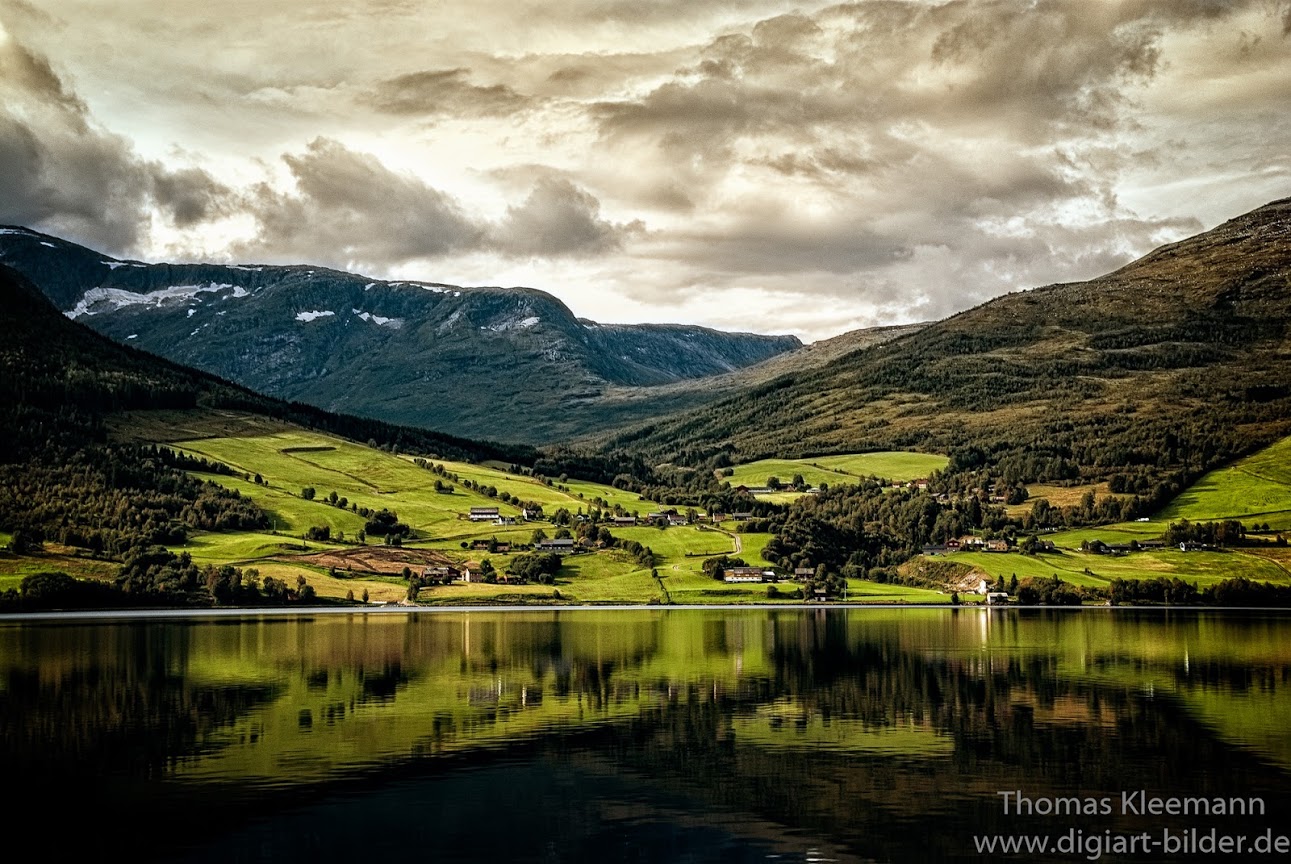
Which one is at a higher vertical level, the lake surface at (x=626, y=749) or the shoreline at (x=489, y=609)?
the lake surface at (x=626, y=749)

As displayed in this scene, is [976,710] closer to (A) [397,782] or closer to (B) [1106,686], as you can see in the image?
(B) [1106,686]

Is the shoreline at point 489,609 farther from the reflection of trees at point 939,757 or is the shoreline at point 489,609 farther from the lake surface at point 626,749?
the reflection of trees at point 939,757

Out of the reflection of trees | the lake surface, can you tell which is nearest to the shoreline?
the lake surface

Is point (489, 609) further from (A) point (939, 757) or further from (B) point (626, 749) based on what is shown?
(A) point (939, 757)

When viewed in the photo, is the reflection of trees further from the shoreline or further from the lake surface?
the shoreline

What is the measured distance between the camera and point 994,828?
40.0 meters

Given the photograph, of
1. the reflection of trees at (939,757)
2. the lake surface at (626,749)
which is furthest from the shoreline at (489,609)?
the reflection of trees at (939,757)

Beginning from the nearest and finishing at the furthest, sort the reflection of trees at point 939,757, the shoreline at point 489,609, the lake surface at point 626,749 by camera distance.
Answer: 1. the lake surface at point 626,749
2. the reflection of trees at point 939,757
3. the shoreline at point 489,609

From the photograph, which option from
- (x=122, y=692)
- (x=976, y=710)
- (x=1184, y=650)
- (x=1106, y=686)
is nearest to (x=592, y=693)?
(x=976, y=710)

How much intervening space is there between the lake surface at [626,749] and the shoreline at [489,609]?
195ft

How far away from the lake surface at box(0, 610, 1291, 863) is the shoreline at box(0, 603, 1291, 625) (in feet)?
195

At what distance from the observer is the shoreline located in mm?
162250

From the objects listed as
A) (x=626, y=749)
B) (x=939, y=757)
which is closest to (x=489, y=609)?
(x=626, y=749)

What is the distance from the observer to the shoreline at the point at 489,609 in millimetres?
162250
